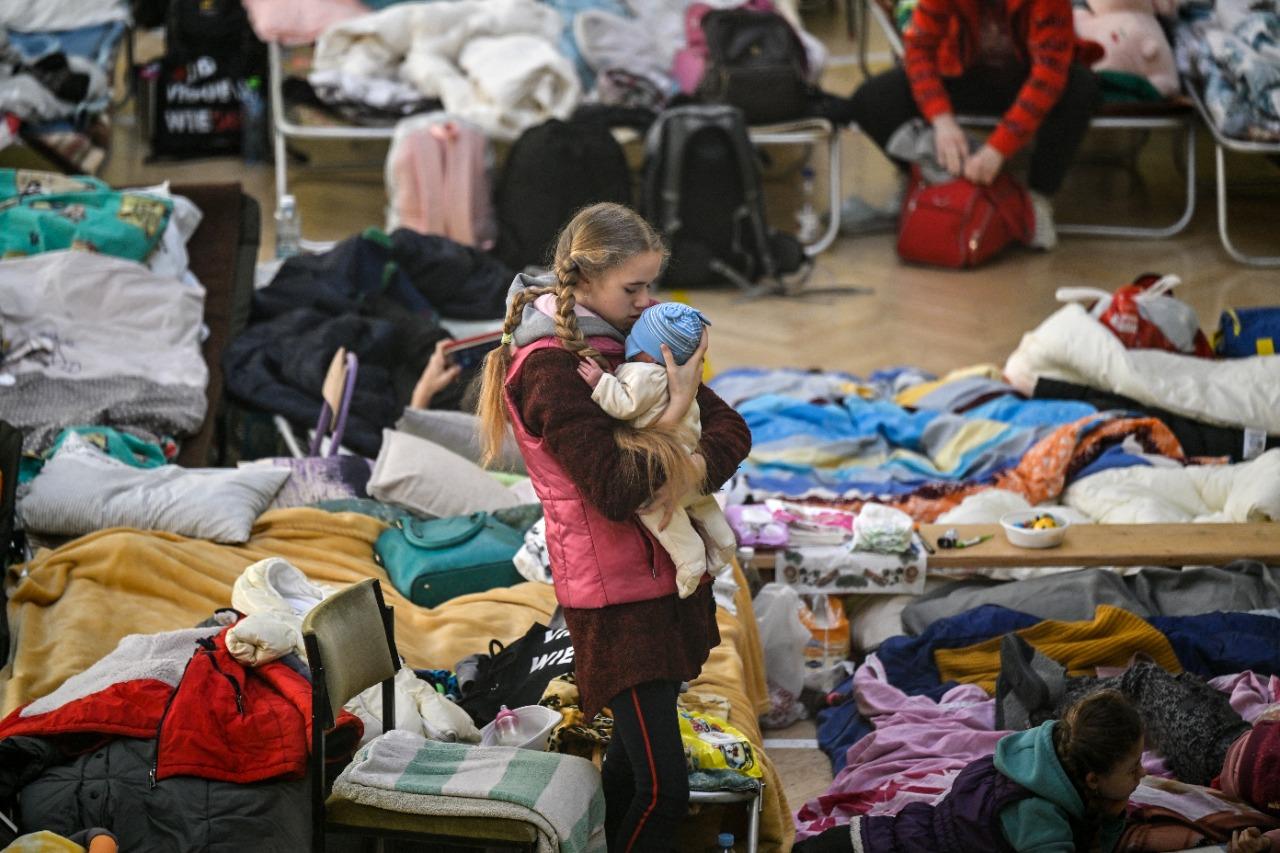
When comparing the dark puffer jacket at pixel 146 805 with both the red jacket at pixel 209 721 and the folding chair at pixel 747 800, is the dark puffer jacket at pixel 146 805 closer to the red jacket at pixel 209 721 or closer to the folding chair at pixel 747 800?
the red jacket at pixel 209 721

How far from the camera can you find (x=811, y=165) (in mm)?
7457

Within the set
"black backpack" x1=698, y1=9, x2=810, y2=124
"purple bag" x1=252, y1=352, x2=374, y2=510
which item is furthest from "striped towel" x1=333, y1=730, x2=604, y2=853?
"black backpack" x1=698, y1=9, x2=810, y2=124

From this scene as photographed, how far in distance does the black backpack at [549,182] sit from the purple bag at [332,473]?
2.02 m

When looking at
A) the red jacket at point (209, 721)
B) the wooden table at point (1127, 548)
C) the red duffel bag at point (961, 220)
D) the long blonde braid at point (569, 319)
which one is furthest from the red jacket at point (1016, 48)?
the red jacket at point (209, 721)

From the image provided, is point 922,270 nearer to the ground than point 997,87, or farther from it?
nearer to the ground

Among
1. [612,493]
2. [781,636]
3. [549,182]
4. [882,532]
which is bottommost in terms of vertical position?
[781,636]

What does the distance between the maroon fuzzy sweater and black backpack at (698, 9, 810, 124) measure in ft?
13.9

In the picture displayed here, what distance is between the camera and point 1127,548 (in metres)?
3.69

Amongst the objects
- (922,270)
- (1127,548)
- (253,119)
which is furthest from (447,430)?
(253,119)

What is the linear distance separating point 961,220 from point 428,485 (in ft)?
10.2

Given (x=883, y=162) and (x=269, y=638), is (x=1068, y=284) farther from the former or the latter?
(x=269, y=638)

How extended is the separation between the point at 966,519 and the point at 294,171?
4.32 metres

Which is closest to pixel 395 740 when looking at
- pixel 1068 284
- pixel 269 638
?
pixel 269 638

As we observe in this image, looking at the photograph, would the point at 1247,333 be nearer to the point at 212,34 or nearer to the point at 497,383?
the point at 497,383
